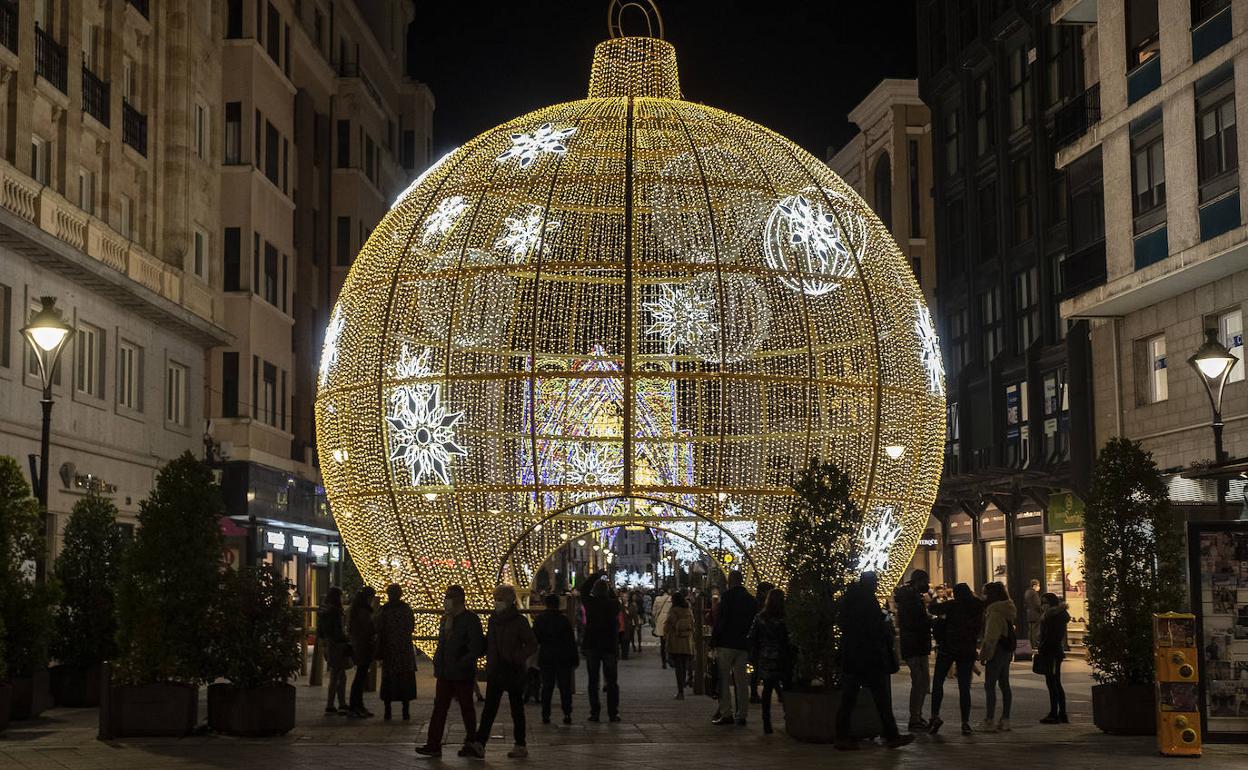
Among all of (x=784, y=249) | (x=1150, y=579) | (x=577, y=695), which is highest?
(x=784, y=249)

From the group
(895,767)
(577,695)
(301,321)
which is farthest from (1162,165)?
(301,321)

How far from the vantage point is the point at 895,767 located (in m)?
13.2

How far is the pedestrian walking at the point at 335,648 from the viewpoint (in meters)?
18.4

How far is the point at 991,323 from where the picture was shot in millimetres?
45469


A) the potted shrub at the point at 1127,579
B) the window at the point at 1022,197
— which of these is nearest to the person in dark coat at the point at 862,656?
the potted shrub at the point at 1127,579

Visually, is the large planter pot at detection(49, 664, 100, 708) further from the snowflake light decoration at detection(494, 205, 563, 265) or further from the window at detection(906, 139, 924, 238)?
the window at detection(906, 139, 924, 238)

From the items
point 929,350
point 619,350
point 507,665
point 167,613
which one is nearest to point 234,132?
point 619,350

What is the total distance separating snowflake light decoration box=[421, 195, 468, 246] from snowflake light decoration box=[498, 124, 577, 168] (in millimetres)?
702

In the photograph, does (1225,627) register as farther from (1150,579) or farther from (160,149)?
(160,149)

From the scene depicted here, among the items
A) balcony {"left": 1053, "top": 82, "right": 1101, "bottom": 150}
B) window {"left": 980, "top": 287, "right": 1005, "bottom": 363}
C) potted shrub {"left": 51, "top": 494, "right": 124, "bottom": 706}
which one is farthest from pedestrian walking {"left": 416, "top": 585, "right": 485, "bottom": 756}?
window {"left": 980, "top": 287, "right": 1005, "bottom": 363}

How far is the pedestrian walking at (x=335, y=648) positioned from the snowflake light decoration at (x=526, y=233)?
4300 mm

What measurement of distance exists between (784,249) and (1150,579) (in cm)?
552

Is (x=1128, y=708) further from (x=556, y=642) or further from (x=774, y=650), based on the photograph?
(x=556, y=642)

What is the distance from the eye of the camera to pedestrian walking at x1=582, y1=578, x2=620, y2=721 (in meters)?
17.7
